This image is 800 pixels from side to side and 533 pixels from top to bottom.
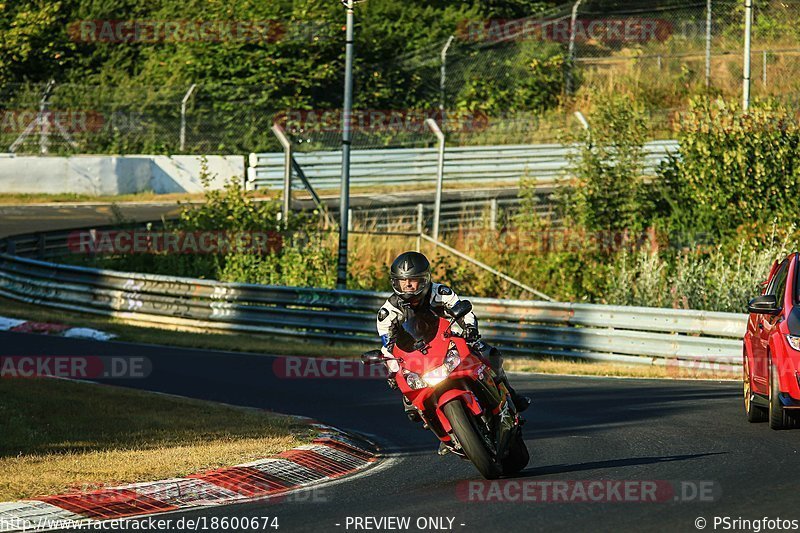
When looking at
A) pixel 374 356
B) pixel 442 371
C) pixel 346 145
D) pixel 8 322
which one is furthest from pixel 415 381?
pixel 8 322

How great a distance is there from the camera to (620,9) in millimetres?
43000

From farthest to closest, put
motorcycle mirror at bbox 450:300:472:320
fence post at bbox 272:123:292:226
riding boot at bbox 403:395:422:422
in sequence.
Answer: fence post at bbox 272:123:292:226 → riding boot at bbox 403:395:422:422 → motorcycle mirror at bbox 450:300:472:320

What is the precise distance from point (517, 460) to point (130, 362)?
9673 millimetres

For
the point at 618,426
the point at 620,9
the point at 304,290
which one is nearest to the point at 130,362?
the point at 304,290

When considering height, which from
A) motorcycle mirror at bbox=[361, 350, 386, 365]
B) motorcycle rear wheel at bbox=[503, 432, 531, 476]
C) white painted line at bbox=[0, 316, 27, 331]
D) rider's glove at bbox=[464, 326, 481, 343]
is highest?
rider's glove at bbox=[464, 326, 481, 343]

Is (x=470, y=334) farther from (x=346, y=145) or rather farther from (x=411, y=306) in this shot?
(x=346, y=145)

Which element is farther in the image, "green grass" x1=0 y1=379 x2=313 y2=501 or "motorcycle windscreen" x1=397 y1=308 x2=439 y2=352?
"green grass" x1=0 y1=379 x2=313 y2=501

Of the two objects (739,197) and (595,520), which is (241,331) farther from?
(595,520)

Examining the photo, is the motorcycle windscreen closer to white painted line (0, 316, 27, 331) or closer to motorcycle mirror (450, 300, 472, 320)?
motorcycle mirror (450, 300, 472, 320)

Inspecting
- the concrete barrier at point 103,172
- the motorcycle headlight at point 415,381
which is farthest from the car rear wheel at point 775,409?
the concrete barrier at point 103,172

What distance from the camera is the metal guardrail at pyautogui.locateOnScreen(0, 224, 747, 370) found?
18578mm

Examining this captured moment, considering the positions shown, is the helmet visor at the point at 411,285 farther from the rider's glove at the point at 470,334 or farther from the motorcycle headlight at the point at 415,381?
the motorcycle headlight at the point at 415,381

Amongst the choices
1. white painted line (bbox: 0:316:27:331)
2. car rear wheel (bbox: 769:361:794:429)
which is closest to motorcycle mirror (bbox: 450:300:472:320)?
car rear wheel (bbox: 769:361:794:429)

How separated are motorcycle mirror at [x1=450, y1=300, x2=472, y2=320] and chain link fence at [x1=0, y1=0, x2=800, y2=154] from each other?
28617 mm
